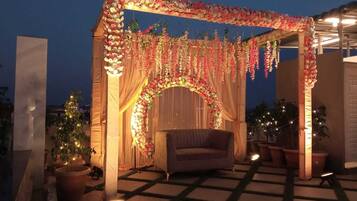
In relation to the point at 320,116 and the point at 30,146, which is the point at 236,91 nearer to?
the point at 320,116

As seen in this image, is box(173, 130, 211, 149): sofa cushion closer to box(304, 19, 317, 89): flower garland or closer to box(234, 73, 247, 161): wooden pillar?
box(234, 73, 247, 161): wooden pillar

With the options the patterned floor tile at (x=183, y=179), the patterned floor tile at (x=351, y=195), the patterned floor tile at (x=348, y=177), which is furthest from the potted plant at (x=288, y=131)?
the patterned floor tile at (x=183, y=179)

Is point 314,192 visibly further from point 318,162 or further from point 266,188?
point 318,162

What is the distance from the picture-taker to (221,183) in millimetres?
5363

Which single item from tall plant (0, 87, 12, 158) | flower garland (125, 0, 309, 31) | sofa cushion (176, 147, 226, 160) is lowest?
sofa cushion (176, 147, 226, 160)

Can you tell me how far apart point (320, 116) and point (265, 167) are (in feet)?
4.80

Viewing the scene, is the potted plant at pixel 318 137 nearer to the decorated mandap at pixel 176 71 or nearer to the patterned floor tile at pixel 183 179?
the decorated mandap at pixel 176 71

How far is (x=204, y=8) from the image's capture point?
4836mm

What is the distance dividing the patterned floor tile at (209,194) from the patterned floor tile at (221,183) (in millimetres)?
322

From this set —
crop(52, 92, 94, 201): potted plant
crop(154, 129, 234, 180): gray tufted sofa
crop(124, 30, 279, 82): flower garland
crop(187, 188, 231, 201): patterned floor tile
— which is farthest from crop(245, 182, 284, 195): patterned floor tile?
crop(124, 30, 279, 82): flower garland

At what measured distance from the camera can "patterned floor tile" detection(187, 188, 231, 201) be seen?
14.7 ft

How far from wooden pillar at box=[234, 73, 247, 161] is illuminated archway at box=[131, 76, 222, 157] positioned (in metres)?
0.76

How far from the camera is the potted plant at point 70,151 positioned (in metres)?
4.30

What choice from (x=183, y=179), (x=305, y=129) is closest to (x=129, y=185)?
(x=183, y=179)
